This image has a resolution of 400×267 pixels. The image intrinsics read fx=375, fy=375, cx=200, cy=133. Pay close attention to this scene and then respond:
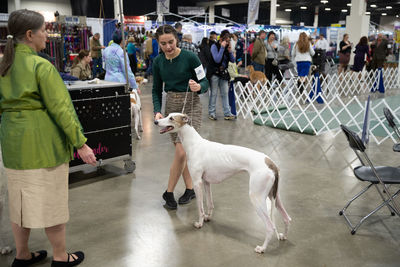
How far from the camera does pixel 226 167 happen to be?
2.84 m

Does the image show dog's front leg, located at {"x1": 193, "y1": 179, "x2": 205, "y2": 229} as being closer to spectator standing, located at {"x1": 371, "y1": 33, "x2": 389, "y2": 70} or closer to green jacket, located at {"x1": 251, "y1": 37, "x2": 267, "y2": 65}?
green jacket, located at {"x1": 251, "y1": 37, "x2": 267, "y2": 65}

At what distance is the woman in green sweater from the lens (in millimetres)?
3090

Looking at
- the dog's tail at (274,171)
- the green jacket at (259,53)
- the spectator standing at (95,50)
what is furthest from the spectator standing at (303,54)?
the dog's tail at (274,171)

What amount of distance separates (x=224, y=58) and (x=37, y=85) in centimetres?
539

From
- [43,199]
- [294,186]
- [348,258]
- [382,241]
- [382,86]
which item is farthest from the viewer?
[382,86]

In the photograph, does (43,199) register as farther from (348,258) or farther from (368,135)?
(368,135)

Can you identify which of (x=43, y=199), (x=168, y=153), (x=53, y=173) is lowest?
(x=168, y=153)

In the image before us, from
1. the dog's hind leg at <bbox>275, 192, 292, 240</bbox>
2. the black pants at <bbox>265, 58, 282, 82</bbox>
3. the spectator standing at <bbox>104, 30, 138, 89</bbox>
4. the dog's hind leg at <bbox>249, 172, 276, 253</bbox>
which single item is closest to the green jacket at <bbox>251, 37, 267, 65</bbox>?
the black pants at <bbox>265, 58, 282, 82</bbox>

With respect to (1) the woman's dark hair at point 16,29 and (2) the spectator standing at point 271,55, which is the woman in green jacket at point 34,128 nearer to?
(1) the woman's dark hair at point 16,29

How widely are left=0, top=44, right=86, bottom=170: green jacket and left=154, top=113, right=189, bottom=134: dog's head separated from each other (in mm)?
953

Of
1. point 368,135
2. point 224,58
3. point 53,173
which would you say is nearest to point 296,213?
point 53,173

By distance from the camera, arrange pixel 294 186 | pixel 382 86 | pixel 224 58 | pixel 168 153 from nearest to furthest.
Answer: pixel 294 186
pixel 168 153
pixel 224 58
pixel 382 86

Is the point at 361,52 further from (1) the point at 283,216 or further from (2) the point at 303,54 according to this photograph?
(1) the point at 283,216

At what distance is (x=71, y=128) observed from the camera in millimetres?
2086
